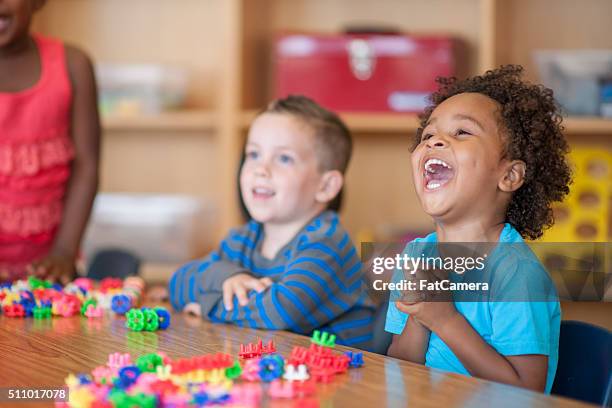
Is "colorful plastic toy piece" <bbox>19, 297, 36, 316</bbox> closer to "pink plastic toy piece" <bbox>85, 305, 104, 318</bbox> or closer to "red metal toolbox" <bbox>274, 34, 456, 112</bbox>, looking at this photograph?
"pink plastic toy piece" <bbox>85, 305, 104, 318</bbox>

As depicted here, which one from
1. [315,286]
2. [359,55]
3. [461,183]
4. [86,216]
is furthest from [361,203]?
[461,183]

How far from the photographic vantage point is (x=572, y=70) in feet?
8.05

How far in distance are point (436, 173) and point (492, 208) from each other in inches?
3.3

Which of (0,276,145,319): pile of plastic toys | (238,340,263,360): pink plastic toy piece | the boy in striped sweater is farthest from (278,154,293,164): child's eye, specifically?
(238,340,263,360): pink plastic toy piece

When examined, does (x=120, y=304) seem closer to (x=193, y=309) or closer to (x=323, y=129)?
(x=193, y=309)

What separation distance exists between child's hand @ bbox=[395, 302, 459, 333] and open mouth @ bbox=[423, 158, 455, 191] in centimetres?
15

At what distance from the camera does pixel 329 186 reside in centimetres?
157

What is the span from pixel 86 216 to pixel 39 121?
0.21 meters

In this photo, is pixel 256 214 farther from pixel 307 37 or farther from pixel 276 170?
pixel 307 37

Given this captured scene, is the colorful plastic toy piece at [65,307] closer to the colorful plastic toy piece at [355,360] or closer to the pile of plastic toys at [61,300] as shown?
the pile of plastic toys at [61,300]

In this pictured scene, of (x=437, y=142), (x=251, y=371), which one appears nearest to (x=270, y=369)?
(x=251, y=371)

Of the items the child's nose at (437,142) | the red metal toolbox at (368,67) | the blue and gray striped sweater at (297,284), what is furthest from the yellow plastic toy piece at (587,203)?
the child's nose at (437,142)

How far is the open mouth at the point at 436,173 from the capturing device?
3.50 feet

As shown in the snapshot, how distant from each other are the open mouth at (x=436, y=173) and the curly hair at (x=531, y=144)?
0.08m
